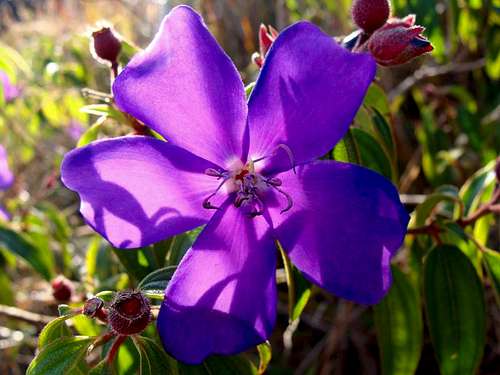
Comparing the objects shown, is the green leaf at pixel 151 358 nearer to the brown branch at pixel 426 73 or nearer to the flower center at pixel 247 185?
the flower center at pixel 247 185

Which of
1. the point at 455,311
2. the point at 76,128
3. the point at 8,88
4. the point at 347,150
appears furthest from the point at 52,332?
the point at 76,128

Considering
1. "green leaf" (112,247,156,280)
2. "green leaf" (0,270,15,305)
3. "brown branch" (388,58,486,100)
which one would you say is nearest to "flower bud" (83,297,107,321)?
"green leaf" (112,247,156,280)

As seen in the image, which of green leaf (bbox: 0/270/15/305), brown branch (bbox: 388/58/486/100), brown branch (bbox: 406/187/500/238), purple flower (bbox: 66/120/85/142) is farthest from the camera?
purple flower (bbox: 66/120/85/142)

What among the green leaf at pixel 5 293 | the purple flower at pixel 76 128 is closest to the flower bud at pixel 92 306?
the green leaf at pixel 5 293

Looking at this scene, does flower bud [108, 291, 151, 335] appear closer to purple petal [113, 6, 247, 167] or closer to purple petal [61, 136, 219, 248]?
purple petal [61, 136, 219, 248]

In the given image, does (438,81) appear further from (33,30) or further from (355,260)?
(33,30)

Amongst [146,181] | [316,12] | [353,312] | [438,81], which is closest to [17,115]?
[316,12]
